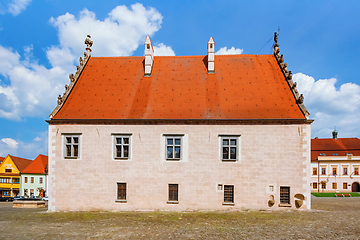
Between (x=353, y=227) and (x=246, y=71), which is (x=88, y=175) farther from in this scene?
(x=353, y=227)

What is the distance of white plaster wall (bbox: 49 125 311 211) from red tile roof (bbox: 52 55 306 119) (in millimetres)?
1338

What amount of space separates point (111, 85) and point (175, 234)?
1421cm

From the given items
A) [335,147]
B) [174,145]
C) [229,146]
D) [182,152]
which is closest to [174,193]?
[182,152]

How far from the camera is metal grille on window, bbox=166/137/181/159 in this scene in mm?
18812

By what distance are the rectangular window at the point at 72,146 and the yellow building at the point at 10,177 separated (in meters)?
46.1

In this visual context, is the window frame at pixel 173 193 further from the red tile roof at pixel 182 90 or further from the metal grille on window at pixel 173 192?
the red tile roof at pixel 182 90

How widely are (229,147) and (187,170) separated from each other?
3.70m

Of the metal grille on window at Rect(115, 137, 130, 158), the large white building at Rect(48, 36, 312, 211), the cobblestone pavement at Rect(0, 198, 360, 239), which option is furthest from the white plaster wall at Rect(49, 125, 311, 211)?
the cobblestone pavement at Rect(0, 198, 360, 239)

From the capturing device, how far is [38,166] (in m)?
54.8

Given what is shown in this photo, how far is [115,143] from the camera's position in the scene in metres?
19.1

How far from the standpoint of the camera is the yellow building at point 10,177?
5591 centimetres

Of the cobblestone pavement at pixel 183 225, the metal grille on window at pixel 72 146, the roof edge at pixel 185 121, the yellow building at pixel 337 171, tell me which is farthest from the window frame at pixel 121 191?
the yellow building at pixel 337 171

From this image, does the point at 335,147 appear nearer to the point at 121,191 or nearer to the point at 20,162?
the point at 121,191

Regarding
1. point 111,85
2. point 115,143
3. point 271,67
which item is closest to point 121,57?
point 111,85
